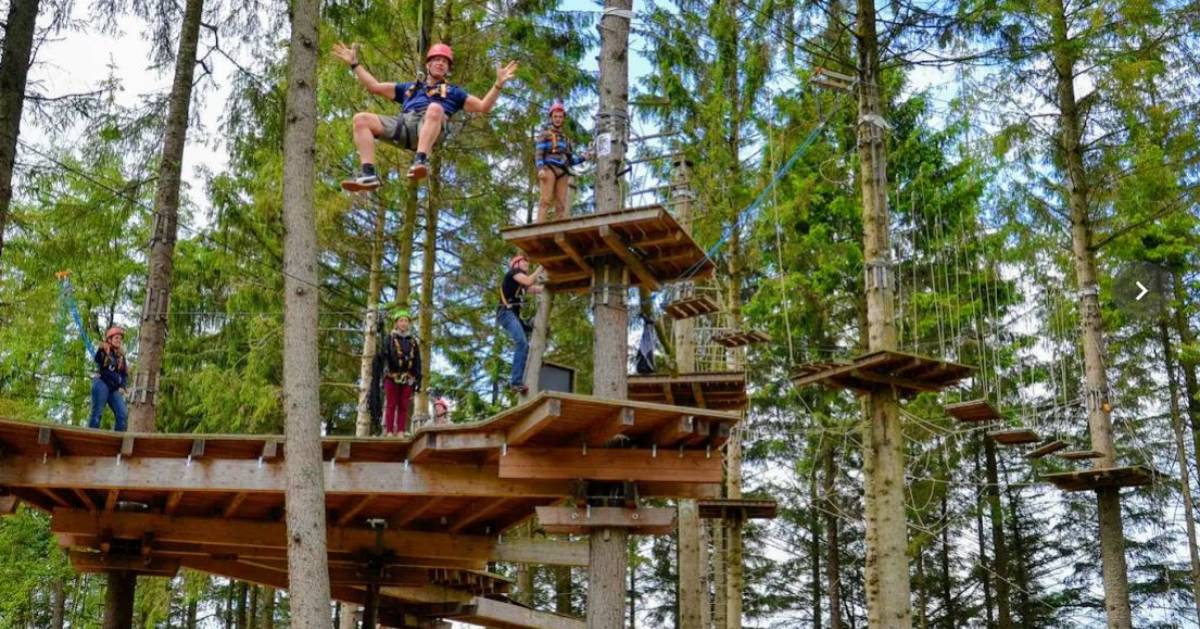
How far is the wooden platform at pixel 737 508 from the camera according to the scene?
40.7 feet

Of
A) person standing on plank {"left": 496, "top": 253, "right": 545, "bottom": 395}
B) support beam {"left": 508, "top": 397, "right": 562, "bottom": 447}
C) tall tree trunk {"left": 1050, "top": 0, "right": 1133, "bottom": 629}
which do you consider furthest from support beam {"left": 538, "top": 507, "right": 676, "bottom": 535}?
tall tree trunk {"left": 1050, "top": 0, "right": 1133, "bottom": 629}

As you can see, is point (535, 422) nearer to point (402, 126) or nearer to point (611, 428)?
point (611, 428)

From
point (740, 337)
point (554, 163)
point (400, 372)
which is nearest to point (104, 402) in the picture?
point (400, 372)

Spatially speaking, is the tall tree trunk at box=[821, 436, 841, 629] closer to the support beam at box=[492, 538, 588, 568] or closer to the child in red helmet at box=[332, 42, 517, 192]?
the support beam at box=[492, 538, 588, 568]

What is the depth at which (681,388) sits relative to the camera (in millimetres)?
11031

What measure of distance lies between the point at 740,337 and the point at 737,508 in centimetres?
212

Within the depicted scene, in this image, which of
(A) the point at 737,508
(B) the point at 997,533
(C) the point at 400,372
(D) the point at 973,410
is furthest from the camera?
(B) the point at 997,533

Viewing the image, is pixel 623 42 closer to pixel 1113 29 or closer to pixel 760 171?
pixel 760 171

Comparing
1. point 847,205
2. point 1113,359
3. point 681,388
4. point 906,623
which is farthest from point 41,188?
point 1113,359

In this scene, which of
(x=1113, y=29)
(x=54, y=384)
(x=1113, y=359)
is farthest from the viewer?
(x=1113, y=359)

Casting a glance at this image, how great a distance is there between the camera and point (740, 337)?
11.9 m

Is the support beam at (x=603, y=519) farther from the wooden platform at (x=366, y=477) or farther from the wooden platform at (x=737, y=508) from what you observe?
the wooden platform at (x=737, y=508)

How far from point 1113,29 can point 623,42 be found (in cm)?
808

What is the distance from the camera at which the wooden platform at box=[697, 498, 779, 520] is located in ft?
40.7
